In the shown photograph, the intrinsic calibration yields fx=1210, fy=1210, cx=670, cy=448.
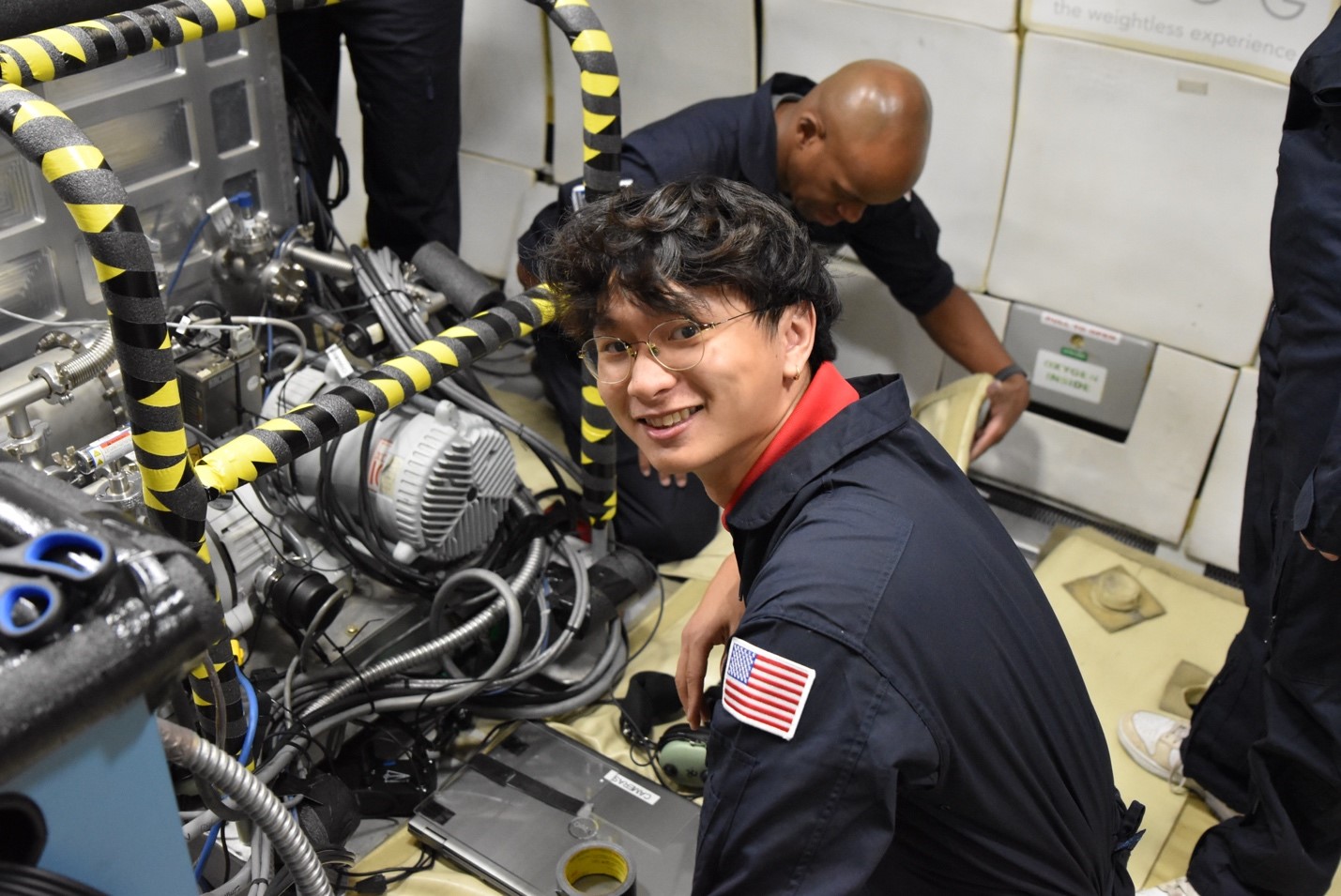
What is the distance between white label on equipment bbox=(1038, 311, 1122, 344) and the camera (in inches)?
110

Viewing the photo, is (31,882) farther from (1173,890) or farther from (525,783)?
(1173,890)

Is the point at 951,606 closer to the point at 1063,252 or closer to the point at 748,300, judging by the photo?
the point at 748,300

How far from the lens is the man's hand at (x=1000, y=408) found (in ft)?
9.12

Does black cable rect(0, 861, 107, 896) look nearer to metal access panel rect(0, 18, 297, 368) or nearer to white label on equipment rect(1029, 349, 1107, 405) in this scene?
metal access panel rect(0, 18, 297, 368)

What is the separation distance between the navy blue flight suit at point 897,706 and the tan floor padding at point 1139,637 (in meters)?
0.88

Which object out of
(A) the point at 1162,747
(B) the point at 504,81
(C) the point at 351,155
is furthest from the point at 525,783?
(C) the point at 351,155

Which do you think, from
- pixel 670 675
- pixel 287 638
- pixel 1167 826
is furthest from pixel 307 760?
pixel 1167 826

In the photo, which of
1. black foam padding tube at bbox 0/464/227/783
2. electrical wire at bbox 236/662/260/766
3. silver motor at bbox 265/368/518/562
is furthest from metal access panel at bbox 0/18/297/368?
black foam padding tube at bbox 0/464/227/783

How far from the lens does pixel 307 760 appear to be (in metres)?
2.02

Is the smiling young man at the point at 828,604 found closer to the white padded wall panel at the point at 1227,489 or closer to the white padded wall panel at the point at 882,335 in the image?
the white padded wall panel at the point at 1227,489

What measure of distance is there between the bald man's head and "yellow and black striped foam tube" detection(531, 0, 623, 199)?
536 mm

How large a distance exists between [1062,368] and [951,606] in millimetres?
1820

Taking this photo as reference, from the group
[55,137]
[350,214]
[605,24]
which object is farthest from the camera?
[350,214]

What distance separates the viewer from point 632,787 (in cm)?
209
